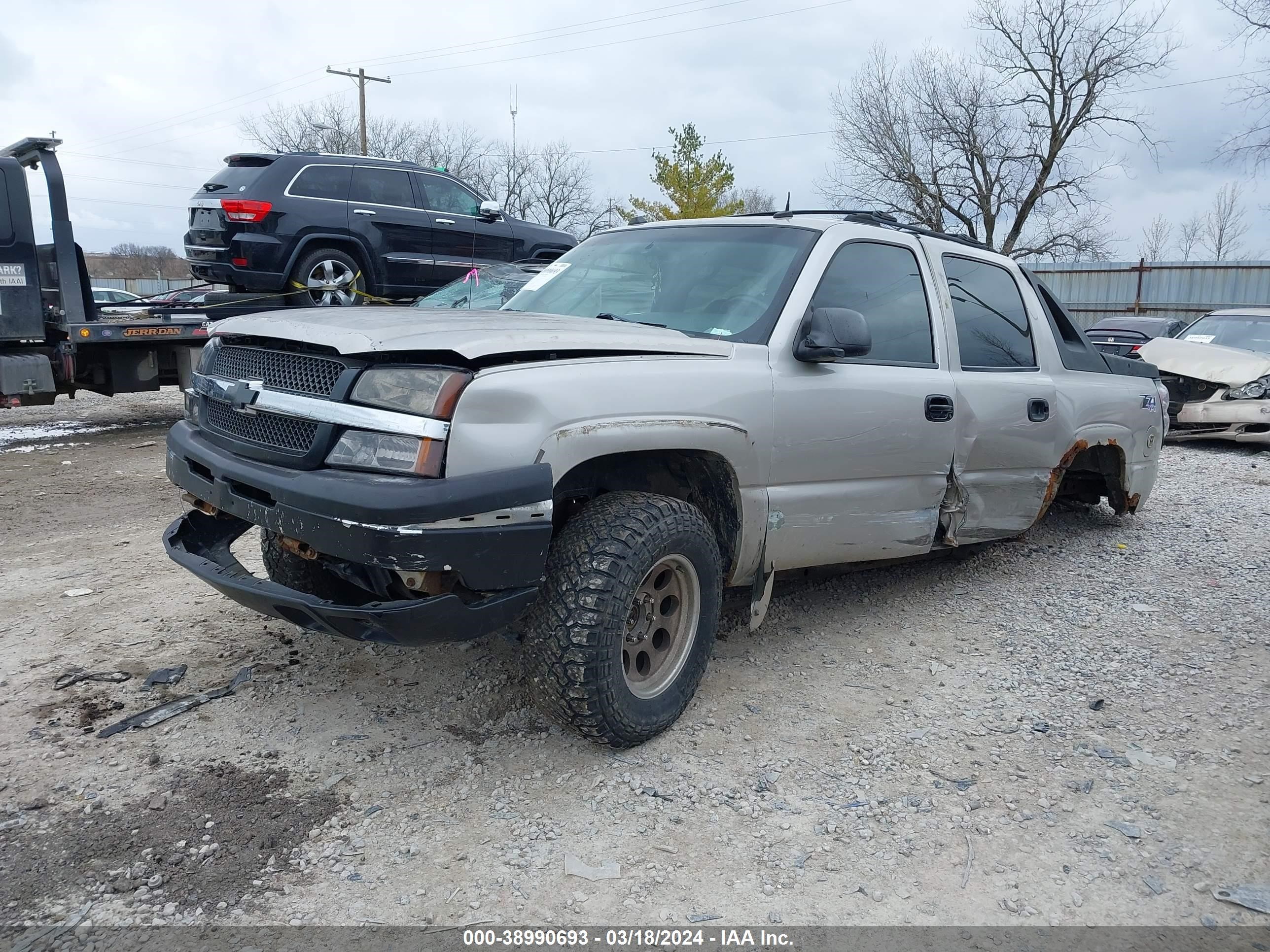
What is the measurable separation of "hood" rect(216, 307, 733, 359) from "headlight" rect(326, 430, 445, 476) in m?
0.25

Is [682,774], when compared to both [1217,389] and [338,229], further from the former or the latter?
[1217,389]

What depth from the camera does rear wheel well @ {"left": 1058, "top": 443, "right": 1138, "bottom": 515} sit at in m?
5.66

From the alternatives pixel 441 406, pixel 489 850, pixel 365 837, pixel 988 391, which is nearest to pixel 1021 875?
pixel 489 850

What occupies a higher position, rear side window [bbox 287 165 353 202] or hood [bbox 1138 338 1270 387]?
rear side window [bbox 287 165 353 202]

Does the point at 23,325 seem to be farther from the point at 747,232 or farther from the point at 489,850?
the point at 489,850

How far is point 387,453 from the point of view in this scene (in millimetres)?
2656

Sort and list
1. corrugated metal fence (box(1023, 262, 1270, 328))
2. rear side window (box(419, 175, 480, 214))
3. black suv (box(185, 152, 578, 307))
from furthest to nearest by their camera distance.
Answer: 1. corrugated metal fence (box(1023, 262, 1270, 328))
2. rear side window (box(419, 175, 480, 214))
3. black suv (box(185, 152, 578, 307))

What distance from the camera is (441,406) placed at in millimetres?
2621

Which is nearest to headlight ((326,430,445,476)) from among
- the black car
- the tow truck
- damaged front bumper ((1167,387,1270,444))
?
the tow truck

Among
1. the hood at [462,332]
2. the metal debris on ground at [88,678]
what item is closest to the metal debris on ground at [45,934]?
the metal debris on ground at [88,678]

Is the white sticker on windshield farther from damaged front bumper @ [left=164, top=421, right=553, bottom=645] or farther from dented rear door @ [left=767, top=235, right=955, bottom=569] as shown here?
damaged front bumper @ [left=164, top=421, right=553, bottom=645]

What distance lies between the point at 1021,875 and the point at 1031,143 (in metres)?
30.0

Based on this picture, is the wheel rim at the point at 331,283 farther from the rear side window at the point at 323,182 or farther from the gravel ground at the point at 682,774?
the gravel ground at the point at 682,774

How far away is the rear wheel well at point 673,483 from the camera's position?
10.4 feet
